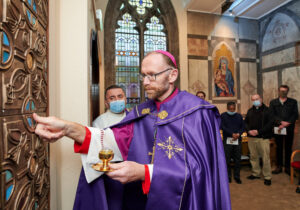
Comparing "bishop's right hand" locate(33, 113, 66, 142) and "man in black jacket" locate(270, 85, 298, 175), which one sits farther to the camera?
"man in black jacket" locate(270, 85, 298, 175)

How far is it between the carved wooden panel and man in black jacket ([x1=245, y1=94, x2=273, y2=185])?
4.70m

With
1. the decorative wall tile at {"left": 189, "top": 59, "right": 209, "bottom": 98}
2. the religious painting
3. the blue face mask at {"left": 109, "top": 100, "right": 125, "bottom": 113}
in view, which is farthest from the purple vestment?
the religious painting

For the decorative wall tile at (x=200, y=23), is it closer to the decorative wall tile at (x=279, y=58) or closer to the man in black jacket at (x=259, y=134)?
the decorative wall tile at (x=279, y=58)

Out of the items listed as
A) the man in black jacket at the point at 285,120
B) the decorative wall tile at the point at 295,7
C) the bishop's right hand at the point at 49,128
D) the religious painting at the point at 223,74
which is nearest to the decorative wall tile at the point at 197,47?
the religious painting at the point at 223,74

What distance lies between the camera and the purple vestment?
52.2 inches

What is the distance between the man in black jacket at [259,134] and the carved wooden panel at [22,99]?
470cm

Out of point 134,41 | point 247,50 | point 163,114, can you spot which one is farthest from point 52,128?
point 247,50

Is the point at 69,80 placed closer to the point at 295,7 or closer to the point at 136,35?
the point at 136,35

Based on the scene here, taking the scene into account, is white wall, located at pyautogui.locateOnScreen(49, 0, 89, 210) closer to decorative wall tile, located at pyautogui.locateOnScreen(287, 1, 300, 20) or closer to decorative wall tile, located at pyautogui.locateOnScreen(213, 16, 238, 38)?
decorative wall tile, located at pyautogui.locateOnScreen(213, 16, 238, 38)

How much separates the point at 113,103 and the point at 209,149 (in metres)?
1.70

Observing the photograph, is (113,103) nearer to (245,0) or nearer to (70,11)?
(70,11)

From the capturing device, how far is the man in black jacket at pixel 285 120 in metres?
5.30

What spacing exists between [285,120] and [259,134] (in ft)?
4.20

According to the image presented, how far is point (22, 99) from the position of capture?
1.01 m
